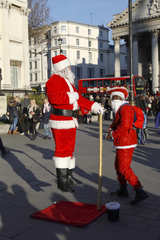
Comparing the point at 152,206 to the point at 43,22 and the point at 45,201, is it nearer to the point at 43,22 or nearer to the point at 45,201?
the point at 45,201

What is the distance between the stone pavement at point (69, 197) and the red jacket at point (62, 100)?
3.44 feet

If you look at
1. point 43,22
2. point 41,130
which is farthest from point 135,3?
point 41,130

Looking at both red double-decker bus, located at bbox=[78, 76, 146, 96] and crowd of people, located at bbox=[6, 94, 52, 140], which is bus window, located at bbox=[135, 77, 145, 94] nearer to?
red double-decker bus, located at bbox=[78, 76, 146, 96]

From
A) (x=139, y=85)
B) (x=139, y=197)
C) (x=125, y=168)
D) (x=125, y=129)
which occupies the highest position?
(x=139, y=85)

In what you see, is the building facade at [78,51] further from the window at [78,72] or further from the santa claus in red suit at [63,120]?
the santa claus in red suit at [63,120]

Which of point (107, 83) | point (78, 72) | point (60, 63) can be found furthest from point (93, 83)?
point (78, 72)

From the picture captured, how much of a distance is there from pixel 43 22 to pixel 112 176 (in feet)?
106

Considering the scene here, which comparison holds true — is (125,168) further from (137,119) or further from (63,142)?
(63,142)

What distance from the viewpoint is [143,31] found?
50312 mm

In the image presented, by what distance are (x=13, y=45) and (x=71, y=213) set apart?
21792 millimetres

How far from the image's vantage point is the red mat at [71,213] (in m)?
3.84

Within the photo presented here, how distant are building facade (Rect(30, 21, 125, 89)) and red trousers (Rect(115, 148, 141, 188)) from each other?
64.0 m

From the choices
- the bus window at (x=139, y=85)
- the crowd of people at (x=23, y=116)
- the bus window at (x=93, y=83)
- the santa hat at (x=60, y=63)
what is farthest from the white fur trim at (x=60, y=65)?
the bus window at (x=93, y=83)

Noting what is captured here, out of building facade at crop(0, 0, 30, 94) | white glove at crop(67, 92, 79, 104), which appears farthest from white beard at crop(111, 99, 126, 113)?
building facade at crop(0, 0, 30, 94)
